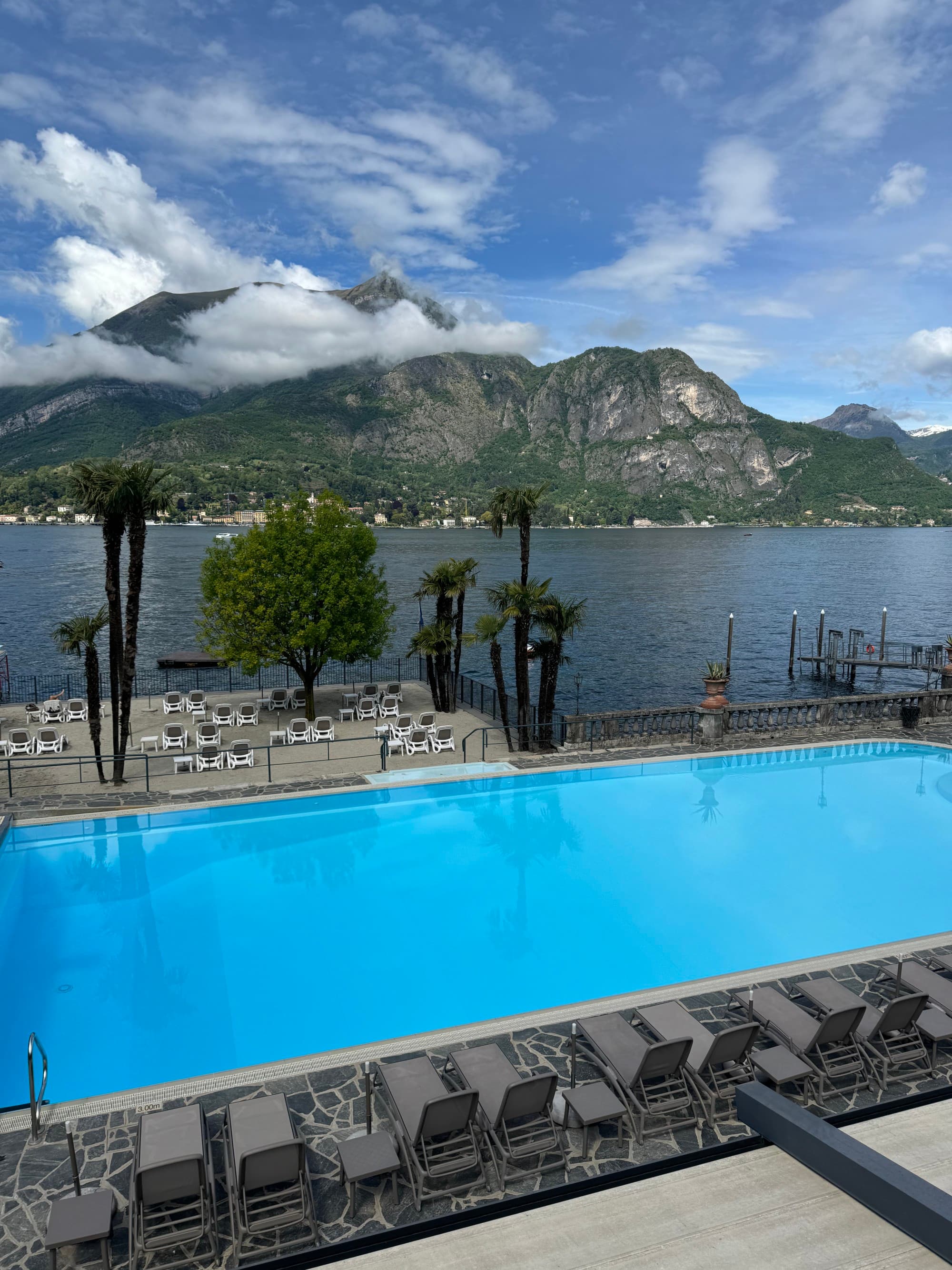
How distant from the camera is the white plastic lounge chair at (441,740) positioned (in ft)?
74.6

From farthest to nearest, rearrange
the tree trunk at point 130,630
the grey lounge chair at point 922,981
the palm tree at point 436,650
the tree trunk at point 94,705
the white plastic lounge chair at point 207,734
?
the palm tree at point 436,650 < the white plastic lounge chair at point 207,734 < the tree trunk at point 94,705 < the tree trunk at point 130,630 < the grey lounge chair at point 922,981

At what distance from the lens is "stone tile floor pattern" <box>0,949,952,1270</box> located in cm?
625

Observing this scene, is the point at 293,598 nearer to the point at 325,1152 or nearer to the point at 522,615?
the point at 522,615

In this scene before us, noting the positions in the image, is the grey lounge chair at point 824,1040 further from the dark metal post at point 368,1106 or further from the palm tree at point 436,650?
the palm tree at point 436,650

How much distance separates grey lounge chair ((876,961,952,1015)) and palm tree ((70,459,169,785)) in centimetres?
1454

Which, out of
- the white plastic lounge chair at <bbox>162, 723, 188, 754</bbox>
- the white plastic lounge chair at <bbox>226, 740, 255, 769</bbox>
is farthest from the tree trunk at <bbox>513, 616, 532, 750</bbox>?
the white plastic lounge chair at <bbox>162, 723, 188, 754</bbox>

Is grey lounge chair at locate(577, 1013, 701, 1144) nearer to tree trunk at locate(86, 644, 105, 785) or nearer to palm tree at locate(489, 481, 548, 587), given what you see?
tree trunk at locate(86, 644, 105, 785)

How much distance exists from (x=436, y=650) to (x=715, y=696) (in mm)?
9019

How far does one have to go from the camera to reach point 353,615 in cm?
2706

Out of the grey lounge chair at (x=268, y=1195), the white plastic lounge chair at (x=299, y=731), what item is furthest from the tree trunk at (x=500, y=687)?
the grey lounge chair at (x=268, y=1195)

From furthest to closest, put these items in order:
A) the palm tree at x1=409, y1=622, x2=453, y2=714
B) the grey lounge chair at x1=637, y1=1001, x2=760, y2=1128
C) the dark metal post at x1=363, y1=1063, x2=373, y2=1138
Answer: the palm tree at x1=409, y1=622, x2=453, y2=714 < the grey lounge chair at x1=637, y1=1001, x2=760, y2=1128 < the dark metal post at x1=363, y1=1063, x2=373, y2=1138

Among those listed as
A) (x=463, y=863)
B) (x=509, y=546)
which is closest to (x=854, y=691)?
(x=463, y=863)

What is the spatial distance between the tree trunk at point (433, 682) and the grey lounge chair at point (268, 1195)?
20.4 meters

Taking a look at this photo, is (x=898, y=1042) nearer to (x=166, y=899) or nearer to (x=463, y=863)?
(x=463, y=863)
